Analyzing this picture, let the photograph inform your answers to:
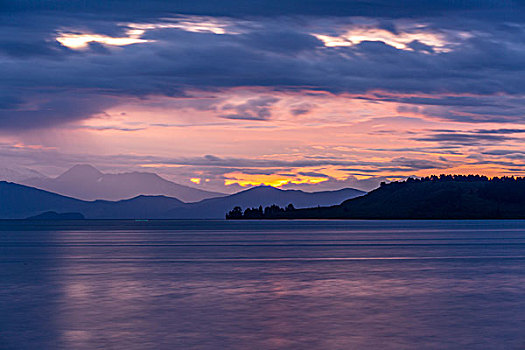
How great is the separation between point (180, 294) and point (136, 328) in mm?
13306

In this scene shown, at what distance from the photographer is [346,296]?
4350 cm

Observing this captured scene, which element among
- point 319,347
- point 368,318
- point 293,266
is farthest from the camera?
point 293,266

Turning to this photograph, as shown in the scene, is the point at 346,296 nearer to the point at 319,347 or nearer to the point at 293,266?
the point at 319,347

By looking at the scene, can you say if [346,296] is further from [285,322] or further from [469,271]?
[469,271]

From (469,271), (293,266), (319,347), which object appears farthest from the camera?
(293,266)

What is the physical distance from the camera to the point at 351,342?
2831 cm

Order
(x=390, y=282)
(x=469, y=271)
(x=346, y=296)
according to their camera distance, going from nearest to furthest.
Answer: (x=346, y=296) → (x=390, y=282) → (x=469, y=271)

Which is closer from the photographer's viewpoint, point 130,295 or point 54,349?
point 54,349

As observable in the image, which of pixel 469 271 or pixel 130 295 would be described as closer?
pixel 130 295

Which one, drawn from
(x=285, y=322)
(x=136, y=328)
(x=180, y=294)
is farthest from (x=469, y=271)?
(x=136, y=328)

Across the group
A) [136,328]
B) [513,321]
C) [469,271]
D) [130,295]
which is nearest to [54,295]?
[130,295]

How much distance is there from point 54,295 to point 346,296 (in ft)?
58.8

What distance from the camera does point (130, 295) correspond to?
4444cm

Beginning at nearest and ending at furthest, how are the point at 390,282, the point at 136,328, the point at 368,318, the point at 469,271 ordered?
the point at 136,328, the point at 368,318, the point at 390,282, the point at 469,271
